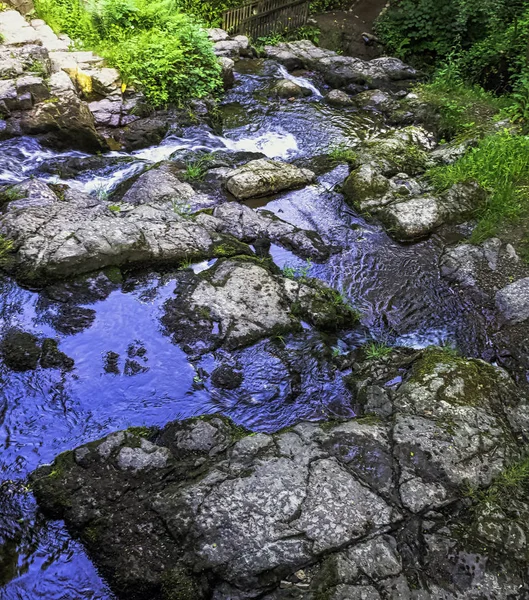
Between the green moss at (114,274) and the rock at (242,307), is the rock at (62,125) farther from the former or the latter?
the rock at (242,307)

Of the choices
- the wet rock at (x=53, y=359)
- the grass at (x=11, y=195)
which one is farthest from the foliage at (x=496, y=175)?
the grass at (x=11, y=195)

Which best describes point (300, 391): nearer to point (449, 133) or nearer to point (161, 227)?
point (161, 227)

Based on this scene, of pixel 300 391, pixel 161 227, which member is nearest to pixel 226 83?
pixel 161 227

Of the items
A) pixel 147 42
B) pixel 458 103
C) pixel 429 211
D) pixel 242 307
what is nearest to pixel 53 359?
pixel 242 307

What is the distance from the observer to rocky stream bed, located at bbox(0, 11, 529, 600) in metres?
3.28

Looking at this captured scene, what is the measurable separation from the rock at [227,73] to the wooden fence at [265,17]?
10.7 feet

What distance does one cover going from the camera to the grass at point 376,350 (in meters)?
5.15

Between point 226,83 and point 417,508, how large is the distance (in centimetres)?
1139

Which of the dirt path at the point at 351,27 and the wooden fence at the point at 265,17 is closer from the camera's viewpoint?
the wooden fence at the point at 265,17

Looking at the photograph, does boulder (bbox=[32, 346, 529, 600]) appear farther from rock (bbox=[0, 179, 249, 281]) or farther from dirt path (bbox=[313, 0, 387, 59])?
dirt path (bbox=[313, 0, 387, 59])

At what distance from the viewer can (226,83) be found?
12078 millimetres

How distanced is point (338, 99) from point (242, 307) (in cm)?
847

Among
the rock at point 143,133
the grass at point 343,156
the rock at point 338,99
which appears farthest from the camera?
the rock at point 338,99

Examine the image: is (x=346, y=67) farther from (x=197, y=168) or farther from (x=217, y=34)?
(x=197, y=168)
